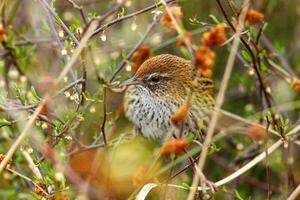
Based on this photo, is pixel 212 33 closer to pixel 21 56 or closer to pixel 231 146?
pixel 21 56

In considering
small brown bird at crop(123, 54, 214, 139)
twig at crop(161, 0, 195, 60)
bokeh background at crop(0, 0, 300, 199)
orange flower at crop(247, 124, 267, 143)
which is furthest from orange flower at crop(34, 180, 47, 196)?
orange flower at crop(247, 124, 267, 143)

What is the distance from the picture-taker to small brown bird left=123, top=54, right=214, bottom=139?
156 inches

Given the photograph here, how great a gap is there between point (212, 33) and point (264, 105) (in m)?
1.79

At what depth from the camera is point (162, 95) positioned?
408cm

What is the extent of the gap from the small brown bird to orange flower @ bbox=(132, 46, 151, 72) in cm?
4

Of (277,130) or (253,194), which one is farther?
(253,194)

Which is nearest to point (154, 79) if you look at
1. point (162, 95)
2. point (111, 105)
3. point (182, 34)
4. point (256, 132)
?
point (162, 95)

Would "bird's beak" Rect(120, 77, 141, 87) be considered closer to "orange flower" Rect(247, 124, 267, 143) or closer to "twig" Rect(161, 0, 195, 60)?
"orange flower" Rect(247, 124, 267, 143)

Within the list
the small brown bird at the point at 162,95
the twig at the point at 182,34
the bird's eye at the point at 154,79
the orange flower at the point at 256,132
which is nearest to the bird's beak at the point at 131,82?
the small brown bird at the point at 162,95

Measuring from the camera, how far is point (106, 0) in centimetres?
473

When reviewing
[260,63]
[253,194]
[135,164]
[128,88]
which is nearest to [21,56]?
[128,88]

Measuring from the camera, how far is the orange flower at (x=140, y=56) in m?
3.79

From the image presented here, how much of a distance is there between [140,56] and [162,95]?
0.34 m

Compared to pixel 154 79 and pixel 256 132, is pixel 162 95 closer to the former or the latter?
pixel 154 79
